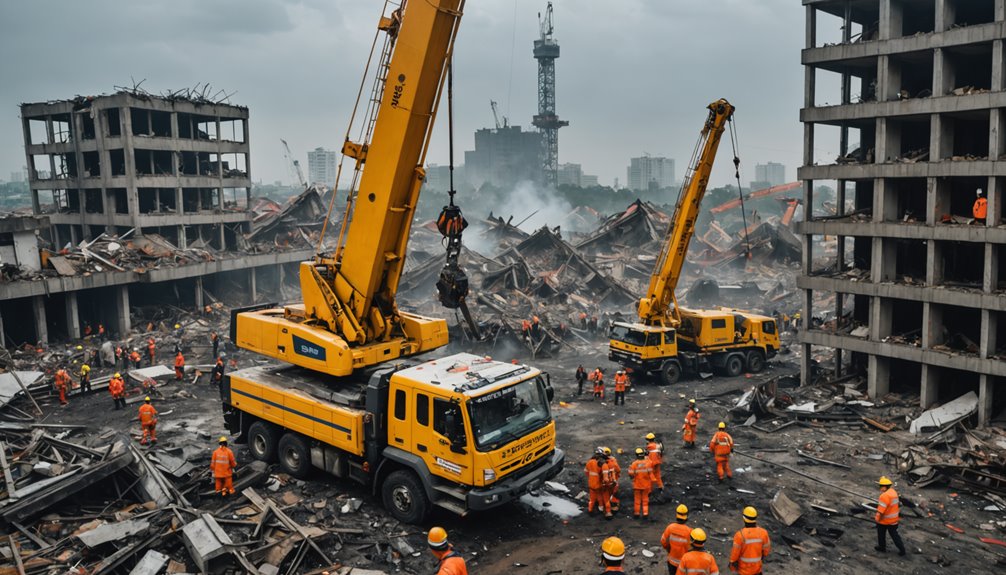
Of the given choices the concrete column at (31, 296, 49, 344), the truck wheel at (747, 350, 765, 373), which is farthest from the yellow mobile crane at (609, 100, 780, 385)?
the concrete column at (31, 296, 49, 344)

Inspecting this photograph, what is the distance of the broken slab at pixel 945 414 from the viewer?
659 inches

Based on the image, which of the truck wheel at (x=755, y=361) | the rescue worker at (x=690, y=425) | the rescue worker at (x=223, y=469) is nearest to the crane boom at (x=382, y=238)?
the rescue worker at (x=223, y=469)

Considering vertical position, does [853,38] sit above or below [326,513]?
above

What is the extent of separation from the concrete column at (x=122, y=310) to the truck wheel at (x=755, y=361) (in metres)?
26.2

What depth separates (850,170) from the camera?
63.4ft

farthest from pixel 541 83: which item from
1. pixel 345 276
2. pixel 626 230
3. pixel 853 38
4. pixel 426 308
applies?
pixel 345 276

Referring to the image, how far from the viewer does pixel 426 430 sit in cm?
1082

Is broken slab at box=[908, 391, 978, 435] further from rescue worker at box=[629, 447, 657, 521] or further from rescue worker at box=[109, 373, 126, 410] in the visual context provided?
rescue worker at box=[109, 373, 126, 410]

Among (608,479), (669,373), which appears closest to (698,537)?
(608,479)

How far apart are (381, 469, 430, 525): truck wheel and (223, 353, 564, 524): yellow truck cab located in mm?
16

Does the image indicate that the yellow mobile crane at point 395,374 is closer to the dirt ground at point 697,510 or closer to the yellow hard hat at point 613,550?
the dirt ground at point 697,510

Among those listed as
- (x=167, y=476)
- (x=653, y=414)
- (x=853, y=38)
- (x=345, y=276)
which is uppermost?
(x=853, y=38)

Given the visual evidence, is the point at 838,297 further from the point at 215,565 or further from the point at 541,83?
the point at 541,83

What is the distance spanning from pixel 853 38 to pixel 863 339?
944 centimetres
